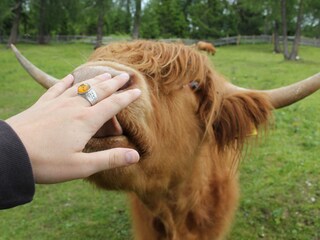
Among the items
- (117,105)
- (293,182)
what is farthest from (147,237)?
(293,182)

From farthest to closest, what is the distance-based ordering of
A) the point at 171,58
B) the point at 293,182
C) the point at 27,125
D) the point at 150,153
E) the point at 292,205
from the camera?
the point at 293,182 < the point at 292,205 < the point at 171,58 < the point at 150,153 < the point at 27,125

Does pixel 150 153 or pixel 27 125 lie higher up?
pixel 27 125

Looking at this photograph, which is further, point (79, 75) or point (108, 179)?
point (108, 179)

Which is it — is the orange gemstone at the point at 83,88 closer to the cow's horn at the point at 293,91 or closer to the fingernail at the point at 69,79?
the fingernail at the point at 69,79

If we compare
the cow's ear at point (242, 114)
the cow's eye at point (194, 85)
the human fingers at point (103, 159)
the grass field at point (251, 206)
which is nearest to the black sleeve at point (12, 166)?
the human fingers at point (103, 159)

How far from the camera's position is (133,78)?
5.52ft

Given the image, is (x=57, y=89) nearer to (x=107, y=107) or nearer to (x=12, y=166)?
(x=107, y=107)

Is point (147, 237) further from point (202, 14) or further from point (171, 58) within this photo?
point (202, 14)

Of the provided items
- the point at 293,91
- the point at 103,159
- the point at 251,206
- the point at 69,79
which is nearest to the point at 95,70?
the point at 69,79

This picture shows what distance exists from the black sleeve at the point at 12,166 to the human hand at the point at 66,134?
0.07 feet

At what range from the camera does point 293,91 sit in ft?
8.30

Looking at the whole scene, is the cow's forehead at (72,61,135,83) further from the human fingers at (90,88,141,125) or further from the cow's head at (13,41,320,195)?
the human fingers at (90,88,141,125)

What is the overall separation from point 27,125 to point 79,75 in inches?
17.8

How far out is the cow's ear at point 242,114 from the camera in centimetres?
243
